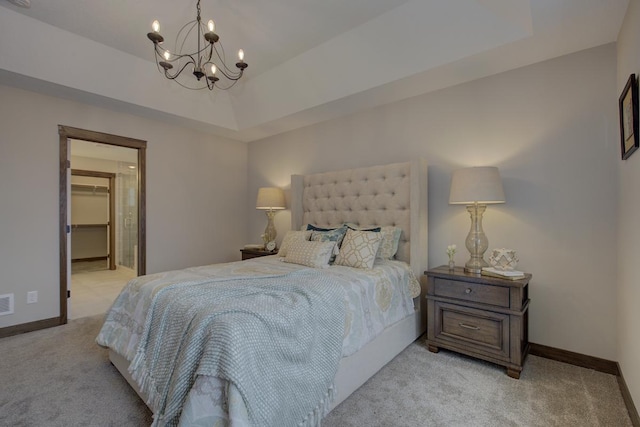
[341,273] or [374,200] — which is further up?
[374,200]

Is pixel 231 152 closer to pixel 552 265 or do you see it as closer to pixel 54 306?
pixel 54 306

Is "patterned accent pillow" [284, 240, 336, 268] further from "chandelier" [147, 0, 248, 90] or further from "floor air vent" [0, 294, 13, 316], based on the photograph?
"floor air vent" [0, 294, 13, 316]

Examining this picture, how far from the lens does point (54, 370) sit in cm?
221

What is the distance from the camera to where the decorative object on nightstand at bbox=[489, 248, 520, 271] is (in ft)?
7.73

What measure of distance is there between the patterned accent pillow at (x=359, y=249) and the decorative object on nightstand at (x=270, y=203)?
168cm

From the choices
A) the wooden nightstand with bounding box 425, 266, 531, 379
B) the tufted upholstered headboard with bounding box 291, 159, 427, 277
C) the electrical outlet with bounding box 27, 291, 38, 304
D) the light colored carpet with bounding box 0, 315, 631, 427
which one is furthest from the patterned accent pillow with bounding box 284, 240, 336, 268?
the electrical outlet with bounding box 27, 291, 38, 304

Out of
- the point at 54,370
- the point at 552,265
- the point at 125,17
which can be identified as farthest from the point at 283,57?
the point at 54,370

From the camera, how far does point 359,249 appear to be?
2.62 metres

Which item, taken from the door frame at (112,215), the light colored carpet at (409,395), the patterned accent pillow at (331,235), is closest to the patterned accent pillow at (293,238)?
the patterned accent pillow at (331,235)

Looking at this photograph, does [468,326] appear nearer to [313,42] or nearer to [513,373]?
[513,373]

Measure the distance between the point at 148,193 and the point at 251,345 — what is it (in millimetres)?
3352

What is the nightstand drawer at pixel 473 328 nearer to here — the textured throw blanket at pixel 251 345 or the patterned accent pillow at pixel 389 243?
the patterned accent pillow at pixel 389 243

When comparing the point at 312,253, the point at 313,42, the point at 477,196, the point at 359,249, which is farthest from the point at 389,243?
the point at 313,42

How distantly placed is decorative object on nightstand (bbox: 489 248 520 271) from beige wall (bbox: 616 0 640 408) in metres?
0.61
